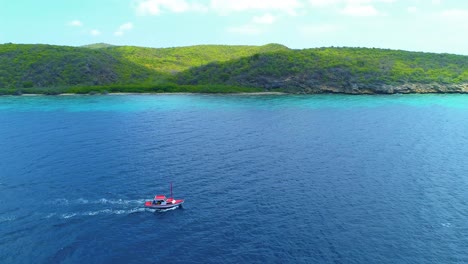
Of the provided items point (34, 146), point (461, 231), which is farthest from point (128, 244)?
point (34, 146)

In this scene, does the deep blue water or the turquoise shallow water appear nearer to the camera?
the deep blue water

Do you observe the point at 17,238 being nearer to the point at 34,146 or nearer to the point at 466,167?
the point at 34,146

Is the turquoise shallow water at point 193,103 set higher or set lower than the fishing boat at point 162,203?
higher

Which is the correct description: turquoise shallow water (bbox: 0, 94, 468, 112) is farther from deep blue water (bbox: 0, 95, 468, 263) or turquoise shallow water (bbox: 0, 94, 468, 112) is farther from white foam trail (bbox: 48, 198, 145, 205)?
white foam trail (bbox: 48, 198, 145, 205)

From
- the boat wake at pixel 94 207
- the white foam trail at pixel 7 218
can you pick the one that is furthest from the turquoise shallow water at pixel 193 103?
the white foam trail at pixel 7 218

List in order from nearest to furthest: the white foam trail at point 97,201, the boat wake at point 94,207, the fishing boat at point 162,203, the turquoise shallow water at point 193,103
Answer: the boat wake at point 94,207, the fishing boat at point 162,203, the white foam trail at point 97,201, the turquoise shallow water at point 193,103

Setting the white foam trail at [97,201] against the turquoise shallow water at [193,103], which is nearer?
the white foam trail at [97,201]

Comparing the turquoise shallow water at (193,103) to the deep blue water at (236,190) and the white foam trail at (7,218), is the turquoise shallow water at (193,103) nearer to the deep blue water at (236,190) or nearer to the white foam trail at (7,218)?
the deep blue water at (236,190)

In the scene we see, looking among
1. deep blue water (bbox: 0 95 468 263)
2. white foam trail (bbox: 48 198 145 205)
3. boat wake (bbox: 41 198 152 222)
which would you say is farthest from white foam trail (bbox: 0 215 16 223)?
white foam trail (bbox: 48 198 145 205)
